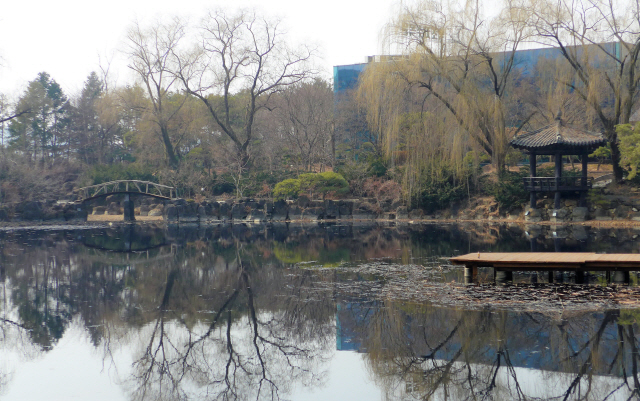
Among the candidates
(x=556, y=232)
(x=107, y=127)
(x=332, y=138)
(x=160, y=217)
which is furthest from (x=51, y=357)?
(x=107, y=127)

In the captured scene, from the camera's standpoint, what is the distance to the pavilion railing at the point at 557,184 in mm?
23875

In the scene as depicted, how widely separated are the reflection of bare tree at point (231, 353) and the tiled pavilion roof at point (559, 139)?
16.9 metres

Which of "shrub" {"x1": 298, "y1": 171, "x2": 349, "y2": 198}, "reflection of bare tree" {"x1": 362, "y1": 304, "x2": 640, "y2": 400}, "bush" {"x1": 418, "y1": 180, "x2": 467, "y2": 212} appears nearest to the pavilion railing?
"bush" {"x1": 418, "y1": 180, "x2": 467, "y2": 212}

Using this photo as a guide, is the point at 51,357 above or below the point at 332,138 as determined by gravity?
below

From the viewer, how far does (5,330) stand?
27.9ft

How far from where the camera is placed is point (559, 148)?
77.8ft

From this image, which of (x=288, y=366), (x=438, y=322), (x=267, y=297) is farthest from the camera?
(x=267, y=297)

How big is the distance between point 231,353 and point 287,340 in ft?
2.71

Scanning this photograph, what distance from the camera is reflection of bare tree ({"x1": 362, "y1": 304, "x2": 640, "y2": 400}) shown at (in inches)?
223

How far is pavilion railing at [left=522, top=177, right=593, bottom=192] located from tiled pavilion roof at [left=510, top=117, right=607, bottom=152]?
1.25 meters

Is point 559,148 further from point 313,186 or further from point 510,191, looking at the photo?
point 313,186

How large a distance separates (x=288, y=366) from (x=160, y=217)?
28841 millimetres

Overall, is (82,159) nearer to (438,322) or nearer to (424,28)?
(424,28)

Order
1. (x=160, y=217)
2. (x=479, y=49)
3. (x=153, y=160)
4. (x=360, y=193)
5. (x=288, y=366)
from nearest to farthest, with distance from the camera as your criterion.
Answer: (x=288, y=366)
(x=479, y=49)
(x=360, y=193)
(x=160, y=217)
(x=153, y=160)
